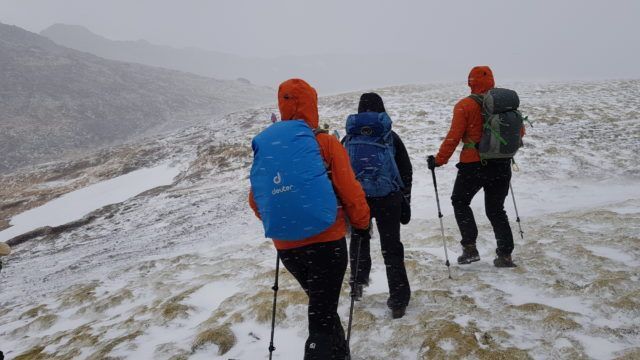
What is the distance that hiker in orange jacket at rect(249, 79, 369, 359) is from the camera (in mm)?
3346

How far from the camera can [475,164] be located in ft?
19.1

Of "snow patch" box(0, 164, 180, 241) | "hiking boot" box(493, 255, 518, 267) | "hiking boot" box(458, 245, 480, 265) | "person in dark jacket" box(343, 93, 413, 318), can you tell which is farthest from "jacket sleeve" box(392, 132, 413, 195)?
"snow patch" box(0, 164, 180, 241)

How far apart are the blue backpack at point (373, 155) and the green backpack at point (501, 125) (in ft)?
5.71

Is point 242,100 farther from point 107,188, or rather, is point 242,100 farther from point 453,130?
point 453,130

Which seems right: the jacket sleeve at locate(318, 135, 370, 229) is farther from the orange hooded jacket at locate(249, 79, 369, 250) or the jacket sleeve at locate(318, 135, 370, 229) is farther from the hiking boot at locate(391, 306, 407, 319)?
the hiking boot at locate(391, 306, 407, 319)

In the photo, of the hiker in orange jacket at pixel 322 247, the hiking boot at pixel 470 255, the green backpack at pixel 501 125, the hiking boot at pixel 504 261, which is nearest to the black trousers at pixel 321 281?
the hiker in orange jacket at pixel 322 247

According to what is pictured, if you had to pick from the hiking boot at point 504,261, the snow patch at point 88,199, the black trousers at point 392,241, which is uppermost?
the black trousers at point 392,241

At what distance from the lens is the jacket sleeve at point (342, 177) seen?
339 cm

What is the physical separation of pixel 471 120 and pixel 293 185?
12.1 feet

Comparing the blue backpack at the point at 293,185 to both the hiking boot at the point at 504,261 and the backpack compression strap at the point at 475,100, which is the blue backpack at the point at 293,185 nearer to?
the backpack compression strap at the point at 475,100

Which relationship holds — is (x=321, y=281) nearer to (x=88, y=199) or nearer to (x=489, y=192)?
(x=489, y=192)

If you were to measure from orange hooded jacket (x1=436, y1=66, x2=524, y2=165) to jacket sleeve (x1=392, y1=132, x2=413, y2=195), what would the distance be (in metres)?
0.92

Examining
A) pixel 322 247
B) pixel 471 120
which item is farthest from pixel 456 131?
pixel 322 247

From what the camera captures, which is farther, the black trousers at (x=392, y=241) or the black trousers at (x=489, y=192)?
the black trousers at (x=489, y=192)
